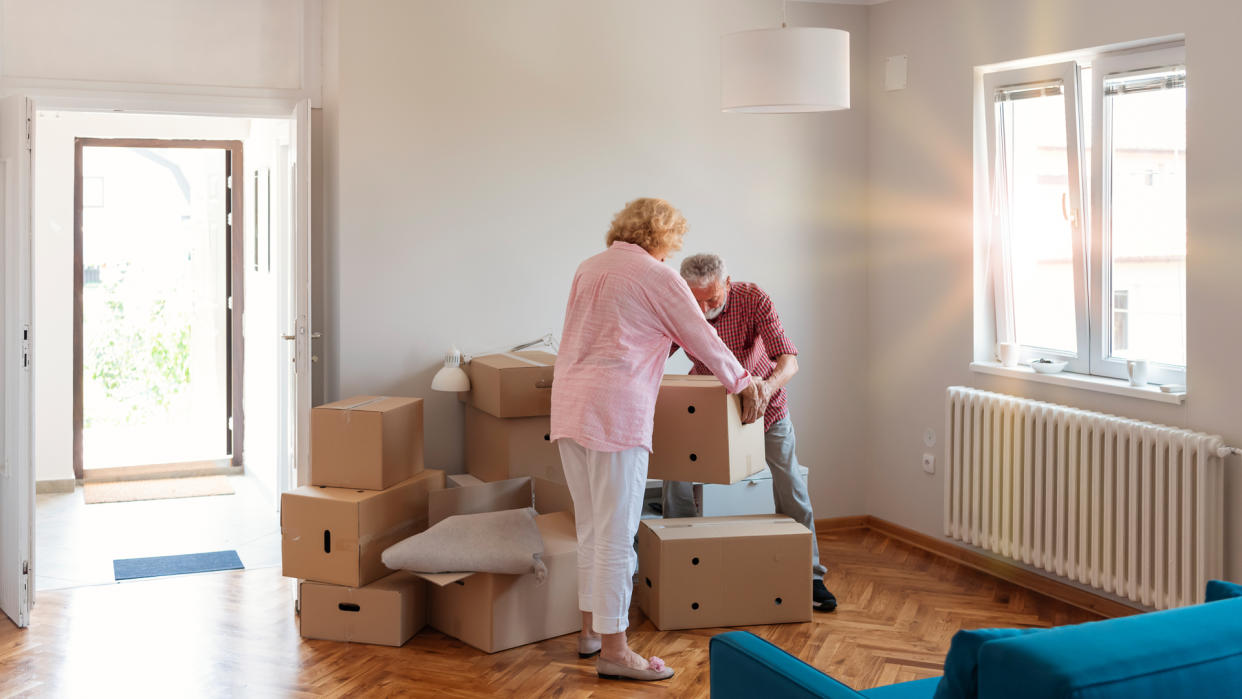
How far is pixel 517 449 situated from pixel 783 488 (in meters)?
1.05

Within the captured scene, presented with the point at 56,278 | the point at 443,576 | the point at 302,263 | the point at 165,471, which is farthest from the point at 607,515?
the point at 56,278

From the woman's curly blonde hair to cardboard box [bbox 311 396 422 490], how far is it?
1163 millimetres

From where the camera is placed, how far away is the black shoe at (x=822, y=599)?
4.27 m

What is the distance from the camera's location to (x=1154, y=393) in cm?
399

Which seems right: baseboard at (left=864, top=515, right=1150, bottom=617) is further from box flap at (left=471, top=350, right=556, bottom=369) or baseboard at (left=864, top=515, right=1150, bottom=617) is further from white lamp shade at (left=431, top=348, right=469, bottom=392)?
white lamp shade at (left=431, top=348, right=469, bottom=392)

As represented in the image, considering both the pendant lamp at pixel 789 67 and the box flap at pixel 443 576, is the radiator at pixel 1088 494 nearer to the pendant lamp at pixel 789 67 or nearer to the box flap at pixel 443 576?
the pendant lamp at pixel 789 67

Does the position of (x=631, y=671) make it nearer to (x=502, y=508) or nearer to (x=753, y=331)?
(x=502, y=508)

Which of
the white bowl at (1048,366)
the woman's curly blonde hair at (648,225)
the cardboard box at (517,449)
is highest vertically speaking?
the woman's curly blonde hair at (648,225)

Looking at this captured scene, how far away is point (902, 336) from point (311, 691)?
124 inches

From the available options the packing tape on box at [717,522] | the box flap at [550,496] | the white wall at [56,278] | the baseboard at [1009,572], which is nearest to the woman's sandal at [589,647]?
the packing tape on box at [717,522]

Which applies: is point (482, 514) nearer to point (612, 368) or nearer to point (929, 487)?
point (612, 368)

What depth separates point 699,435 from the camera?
3.86 m

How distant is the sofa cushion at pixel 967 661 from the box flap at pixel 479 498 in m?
2.62

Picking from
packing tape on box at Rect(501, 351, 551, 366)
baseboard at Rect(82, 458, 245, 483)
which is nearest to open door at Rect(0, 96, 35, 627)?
packing tape on box at Rect(501, 351, 551, 366)
